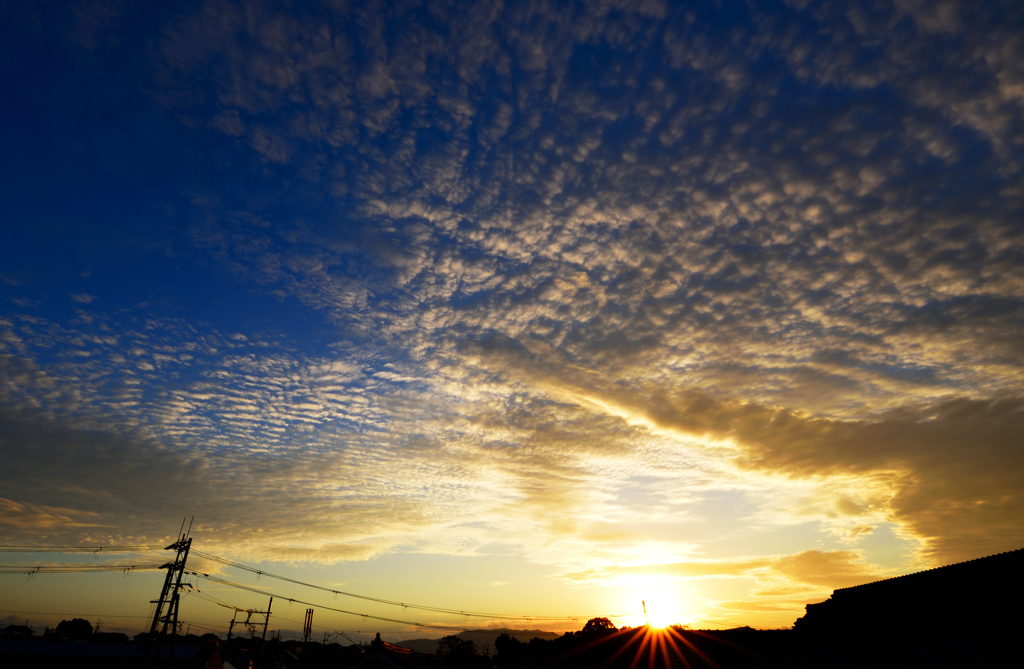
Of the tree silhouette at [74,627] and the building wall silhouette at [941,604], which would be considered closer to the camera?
the building wall silhouette at [941,604]

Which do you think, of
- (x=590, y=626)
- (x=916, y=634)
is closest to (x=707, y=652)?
(x=916, y=634)

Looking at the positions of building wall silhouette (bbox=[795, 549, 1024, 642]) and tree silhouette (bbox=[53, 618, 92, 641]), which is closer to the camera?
building wall silhouette (bbox=[795, 549, 1024, 642])

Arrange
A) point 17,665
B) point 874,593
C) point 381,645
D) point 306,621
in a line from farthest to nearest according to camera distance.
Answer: point 306,621, point 17,665, point 874,593, point 381,645

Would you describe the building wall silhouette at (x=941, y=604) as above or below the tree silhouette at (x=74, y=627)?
above

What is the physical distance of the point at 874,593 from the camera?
3856 cm

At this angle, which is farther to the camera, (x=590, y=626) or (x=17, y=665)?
(x=590, y=626)

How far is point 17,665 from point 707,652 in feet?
239

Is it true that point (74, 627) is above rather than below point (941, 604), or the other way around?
below

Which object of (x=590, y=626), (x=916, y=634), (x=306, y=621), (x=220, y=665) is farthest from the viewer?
(x=590, y=626)

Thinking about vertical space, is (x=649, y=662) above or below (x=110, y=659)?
above

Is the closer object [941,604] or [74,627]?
[941,604]

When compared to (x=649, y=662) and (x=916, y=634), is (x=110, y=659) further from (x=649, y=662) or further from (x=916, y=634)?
(x=916, y=634)

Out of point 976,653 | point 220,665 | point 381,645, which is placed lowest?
point 220,665

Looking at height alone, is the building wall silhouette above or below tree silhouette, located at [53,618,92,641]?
above
